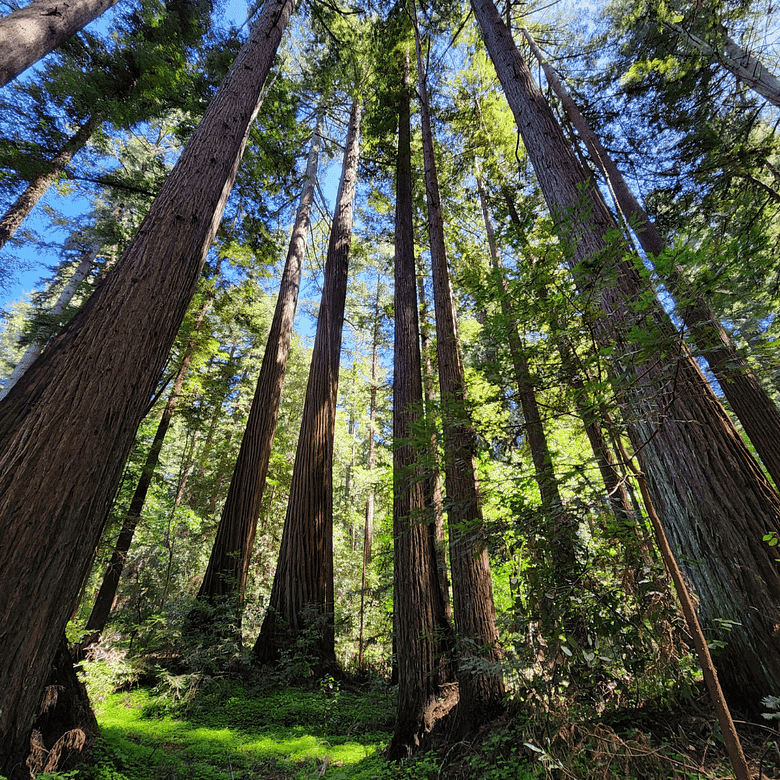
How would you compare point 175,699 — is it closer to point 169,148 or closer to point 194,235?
point 194,235

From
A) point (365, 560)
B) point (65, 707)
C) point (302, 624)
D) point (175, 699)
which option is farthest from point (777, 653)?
point (365, 560)

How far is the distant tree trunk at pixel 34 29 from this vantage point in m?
3.39

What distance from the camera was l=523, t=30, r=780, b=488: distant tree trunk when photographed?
138 cm

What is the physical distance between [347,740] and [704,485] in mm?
4301

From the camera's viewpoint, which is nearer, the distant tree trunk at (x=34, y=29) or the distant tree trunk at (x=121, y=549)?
A: the distant tree trunk at (x=34, y=29)

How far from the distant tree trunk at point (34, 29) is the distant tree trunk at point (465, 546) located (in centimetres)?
496

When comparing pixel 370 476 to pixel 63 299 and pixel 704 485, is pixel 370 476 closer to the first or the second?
pixel 704 485

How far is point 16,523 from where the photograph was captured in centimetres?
176

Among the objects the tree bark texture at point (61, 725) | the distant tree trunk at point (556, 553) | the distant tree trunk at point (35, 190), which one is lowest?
the tree bark texture at point (61, 725)

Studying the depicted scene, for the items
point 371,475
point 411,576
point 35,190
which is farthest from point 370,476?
point 35,190

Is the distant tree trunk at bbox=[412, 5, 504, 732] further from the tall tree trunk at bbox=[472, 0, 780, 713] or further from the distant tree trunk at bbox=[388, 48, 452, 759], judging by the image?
the tall tree trunk at bbox=[472, 0, 780, 713]

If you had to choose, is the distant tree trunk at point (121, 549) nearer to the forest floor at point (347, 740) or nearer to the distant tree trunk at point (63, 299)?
the forest floor at point (347, 740)

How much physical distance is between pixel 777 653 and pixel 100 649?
6.46 meters

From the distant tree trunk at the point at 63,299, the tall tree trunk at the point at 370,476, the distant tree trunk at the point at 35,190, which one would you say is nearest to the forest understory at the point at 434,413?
the distant tree trunk at the point at 35,190
